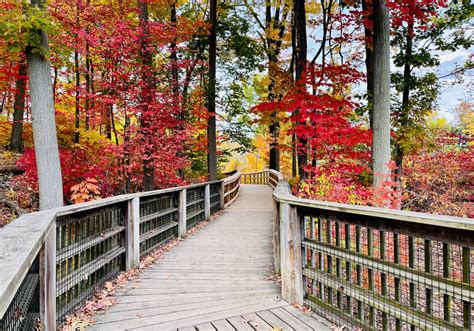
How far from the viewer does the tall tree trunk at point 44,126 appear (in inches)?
221

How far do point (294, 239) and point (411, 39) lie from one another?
28.1 ft

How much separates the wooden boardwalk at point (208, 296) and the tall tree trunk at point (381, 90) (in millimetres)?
2671

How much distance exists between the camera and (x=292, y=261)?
10.3 feet

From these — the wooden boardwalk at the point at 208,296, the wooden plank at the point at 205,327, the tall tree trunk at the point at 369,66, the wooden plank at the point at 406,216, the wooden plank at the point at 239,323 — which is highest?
the tall tree trunk at the point at 369,66

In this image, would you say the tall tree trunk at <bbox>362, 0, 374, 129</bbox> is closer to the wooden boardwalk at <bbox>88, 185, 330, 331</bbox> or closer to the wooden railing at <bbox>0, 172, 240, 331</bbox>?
the wooden boardwalk at <bbox>88, 185, 330, 331</bbox>

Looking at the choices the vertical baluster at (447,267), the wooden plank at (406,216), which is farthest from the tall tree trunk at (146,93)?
the vertical baluster at (447,267)

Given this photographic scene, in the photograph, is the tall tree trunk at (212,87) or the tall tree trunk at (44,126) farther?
the tall tree trunk at (212,87)

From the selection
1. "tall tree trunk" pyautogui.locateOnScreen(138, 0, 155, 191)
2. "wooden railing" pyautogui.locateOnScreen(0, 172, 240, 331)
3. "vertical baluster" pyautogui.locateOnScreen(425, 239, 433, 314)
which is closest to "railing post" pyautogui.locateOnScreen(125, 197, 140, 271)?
"wooden railing" pyautogui.locateOnScreen(0, 172, 240, 331)

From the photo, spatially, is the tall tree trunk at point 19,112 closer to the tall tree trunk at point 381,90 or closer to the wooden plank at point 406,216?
the tall tree trunk at point 381,90

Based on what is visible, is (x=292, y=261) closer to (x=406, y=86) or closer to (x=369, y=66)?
(x=406, y=86)

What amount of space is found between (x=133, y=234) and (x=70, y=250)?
1491mm

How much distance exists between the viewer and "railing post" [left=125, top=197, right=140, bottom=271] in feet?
13.6

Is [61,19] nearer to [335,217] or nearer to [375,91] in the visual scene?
[375,91]

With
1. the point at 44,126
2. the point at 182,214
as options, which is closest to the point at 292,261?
the point at 182,214
